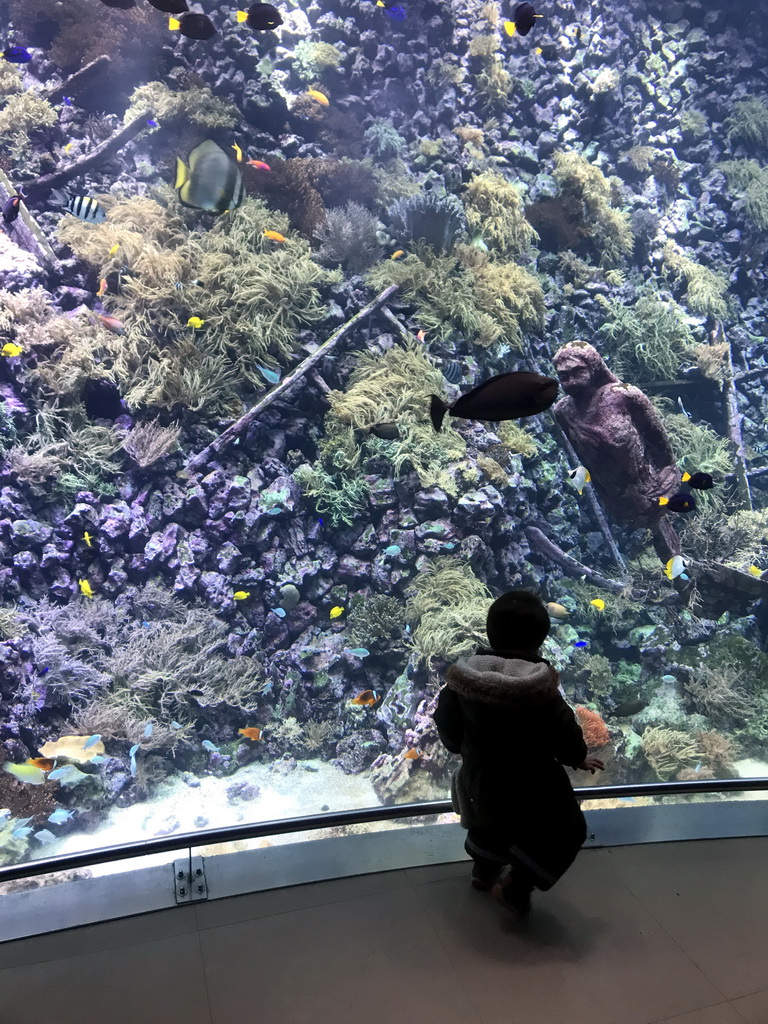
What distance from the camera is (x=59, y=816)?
4090mm

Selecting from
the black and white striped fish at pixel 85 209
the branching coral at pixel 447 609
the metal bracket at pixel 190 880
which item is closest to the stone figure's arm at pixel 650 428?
the branching coral at pixel 447 609

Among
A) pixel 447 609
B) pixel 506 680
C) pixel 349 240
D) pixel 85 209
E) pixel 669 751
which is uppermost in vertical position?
pixel 85 209

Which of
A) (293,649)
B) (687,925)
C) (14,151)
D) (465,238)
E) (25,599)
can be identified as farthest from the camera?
(465,238)

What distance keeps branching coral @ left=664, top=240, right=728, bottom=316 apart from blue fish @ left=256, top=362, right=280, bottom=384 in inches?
233

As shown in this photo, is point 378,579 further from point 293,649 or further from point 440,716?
point 440,716

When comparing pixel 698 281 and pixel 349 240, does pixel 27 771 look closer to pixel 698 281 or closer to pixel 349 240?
pixel 349 240

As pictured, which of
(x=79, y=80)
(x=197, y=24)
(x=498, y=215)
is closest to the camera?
(x=197, y=24)

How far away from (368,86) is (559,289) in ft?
11.7

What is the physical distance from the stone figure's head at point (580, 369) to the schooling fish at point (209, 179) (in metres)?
3.02

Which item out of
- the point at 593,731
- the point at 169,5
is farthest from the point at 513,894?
the point at 169,5

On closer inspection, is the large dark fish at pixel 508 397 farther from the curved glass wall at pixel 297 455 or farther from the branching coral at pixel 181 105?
the branching coral at pixel 181 105

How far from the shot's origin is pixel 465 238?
21.2ft

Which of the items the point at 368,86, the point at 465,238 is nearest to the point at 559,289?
the point at 465,238

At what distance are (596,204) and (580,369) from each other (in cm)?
359
